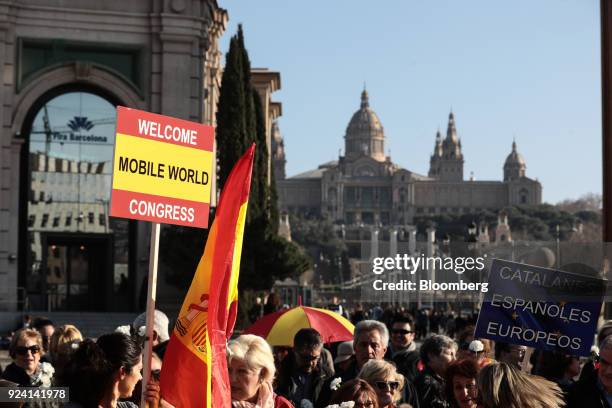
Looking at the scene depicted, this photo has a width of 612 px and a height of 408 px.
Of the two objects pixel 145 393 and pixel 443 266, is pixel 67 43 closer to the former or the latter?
pixel 443 266

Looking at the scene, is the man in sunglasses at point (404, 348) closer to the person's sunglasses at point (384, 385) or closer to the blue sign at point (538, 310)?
the blue sign at point (538, 310)

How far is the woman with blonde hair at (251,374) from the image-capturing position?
7.73 meters

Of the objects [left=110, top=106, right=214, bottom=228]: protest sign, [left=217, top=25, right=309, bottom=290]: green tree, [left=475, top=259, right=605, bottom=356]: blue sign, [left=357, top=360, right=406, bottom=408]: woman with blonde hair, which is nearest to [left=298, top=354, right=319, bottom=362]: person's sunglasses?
[left=475, top=259, right=605, bottom=356]: blue sign

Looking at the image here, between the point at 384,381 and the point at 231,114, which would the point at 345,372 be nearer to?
the point at 384,381

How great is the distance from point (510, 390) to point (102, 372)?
1.73 m

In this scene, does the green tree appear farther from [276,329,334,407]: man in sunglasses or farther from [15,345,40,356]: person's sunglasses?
[15,345,40,356]: person's sunglasses

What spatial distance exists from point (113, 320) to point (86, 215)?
12.5 ft

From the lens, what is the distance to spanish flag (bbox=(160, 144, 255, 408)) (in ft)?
23.8

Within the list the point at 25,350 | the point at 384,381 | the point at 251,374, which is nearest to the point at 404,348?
the point at 384,381

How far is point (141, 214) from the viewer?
7535 millimetres

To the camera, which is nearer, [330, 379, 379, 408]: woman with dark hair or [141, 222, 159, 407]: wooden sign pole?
[141, 222, 159, 407]: wooden sign pole

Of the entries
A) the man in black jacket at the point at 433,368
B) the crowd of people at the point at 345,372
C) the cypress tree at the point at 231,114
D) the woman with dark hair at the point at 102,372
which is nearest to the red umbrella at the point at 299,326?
the crowd of people at the point at 345,372

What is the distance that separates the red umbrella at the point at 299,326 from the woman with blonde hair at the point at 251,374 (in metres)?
5.25

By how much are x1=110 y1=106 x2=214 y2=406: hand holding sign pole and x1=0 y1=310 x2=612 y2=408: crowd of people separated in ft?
2.06
